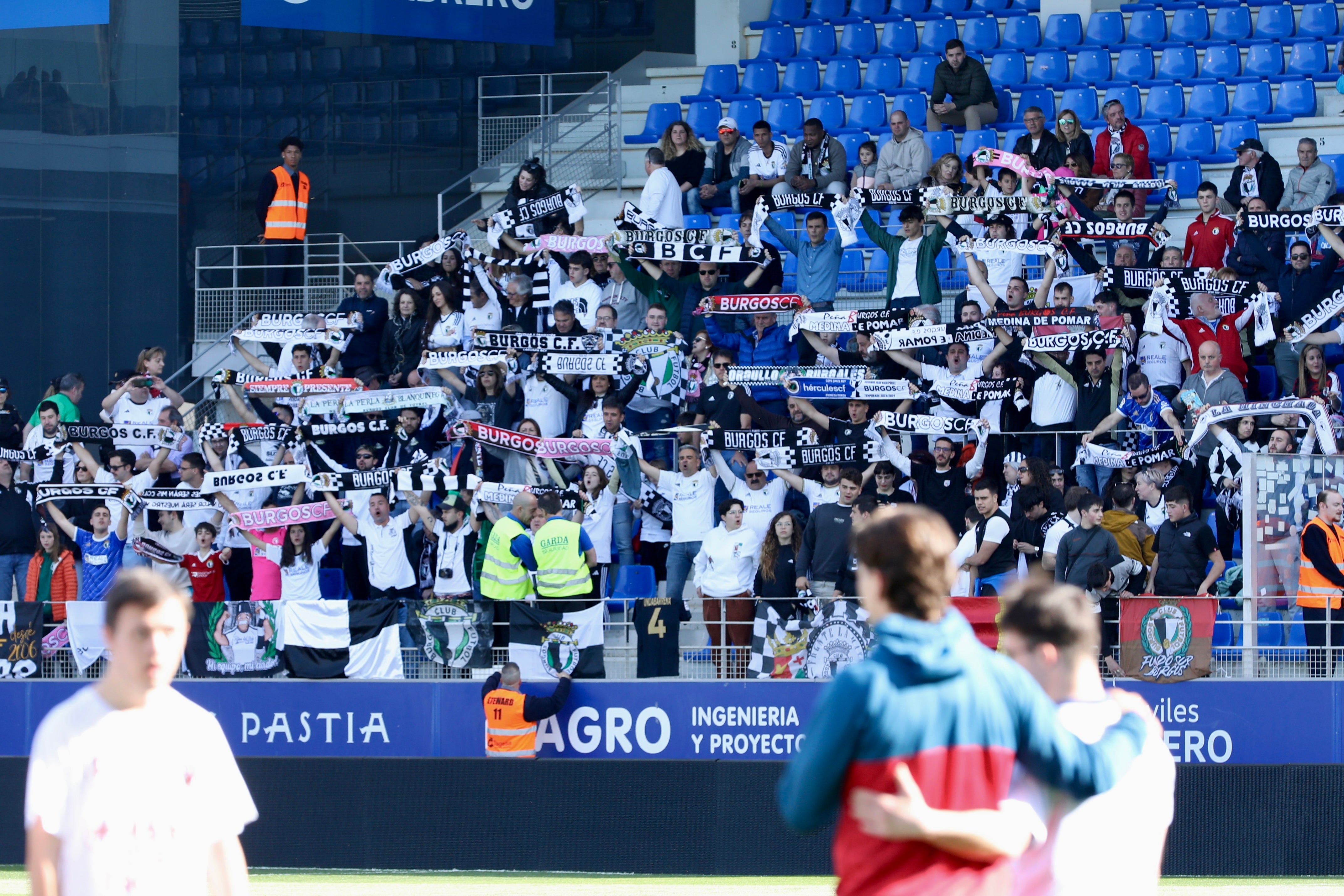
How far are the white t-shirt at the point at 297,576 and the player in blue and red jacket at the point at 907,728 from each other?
11.4m

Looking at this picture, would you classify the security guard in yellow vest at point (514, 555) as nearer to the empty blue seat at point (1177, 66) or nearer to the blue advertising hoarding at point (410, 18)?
the blue advertising hoarding at point (410, 18)

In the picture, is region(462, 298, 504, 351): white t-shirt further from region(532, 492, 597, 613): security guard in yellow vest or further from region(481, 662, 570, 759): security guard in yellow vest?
region(481, 662, 570, 759): security guard in yellow vest

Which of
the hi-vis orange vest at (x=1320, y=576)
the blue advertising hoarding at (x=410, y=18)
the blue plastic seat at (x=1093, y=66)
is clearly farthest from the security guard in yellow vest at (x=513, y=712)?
the blue plastic seat at (x=1093, y=66)

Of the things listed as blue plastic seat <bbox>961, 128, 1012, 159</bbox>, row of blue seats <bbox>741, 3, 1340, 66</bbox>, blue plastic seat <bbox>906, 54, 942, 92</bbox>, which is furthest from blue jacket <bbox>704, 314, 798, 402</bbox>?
row of blue seats <bbox>741, 3, 1340, 66</bbox>

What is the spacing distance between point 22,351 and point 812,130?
360 inches

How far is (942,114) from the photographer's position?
63.5 ft

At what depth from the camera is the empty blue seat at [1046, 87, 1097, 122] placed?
19.2 meters

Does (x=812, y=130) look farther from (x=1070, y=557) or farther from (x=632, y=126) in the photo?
(x=1070, y=557)

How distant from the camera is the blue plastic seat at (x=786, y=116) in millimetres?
20422

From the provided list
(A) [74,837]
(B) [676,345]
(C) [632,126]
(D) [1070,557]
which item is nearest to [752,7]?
(C) [632,126]

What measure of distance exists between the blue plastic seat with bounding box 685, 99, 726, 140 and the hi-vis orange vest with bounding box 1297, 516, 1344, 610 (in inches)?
410

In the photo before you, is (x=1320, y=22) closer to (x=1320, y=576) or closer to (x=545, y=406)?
(x=1320, y=576)

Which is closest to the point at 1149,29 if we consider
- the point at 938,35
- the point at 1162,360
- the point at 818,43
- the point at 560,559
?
the point at 938,35

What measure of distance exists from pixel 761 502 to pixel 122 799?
1036 cm
